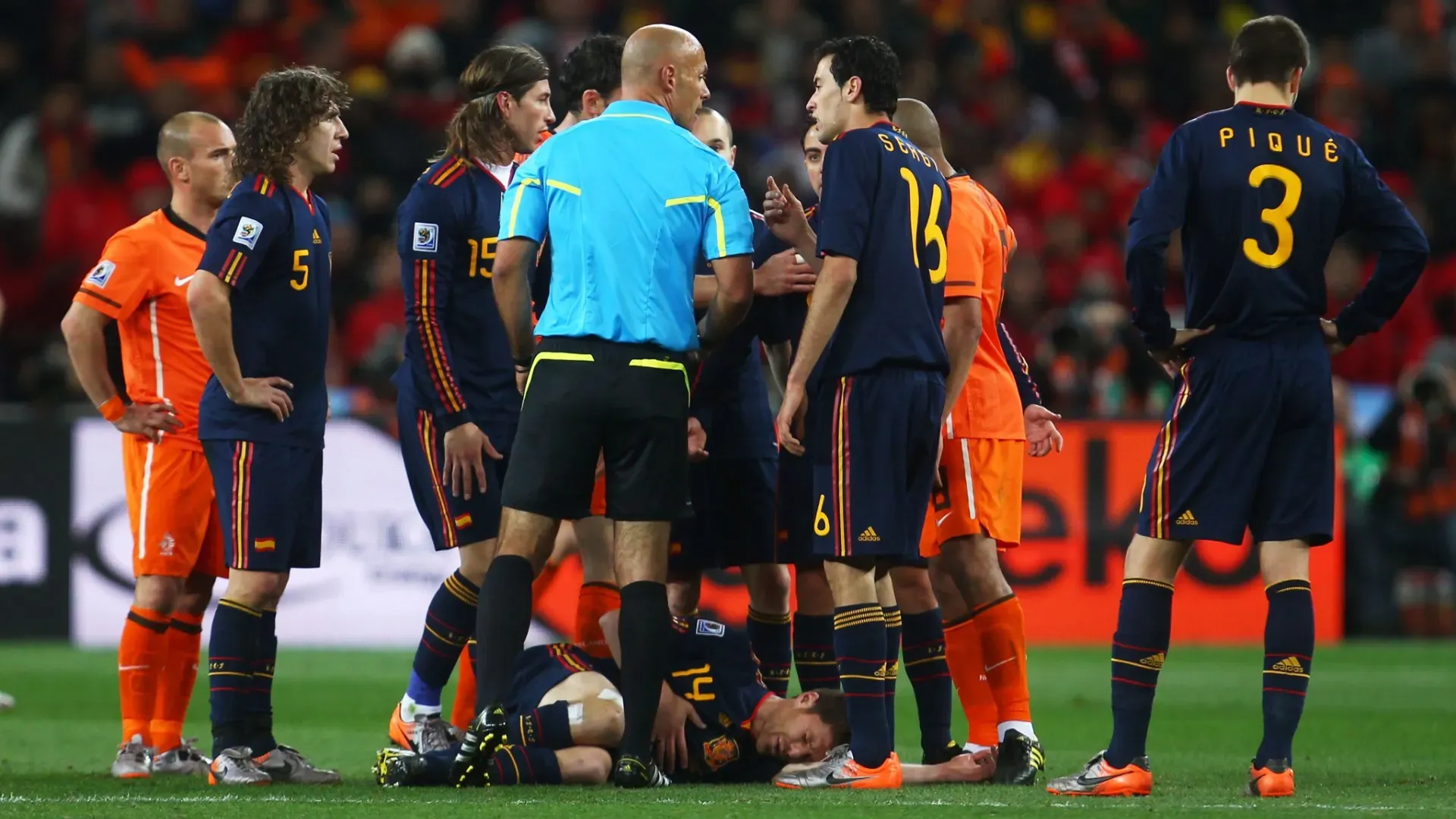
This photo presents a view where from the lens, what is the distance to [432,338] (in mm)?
6992

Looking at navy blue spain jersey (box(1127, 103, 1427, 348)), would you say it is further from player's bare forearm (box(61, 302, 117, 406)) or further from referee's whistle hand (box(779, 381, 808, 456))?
player's bare forearm (box(61, 302, 117, 406))

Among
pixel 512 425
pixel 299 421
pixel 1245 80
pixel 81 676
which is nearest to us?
pixel 1245 80

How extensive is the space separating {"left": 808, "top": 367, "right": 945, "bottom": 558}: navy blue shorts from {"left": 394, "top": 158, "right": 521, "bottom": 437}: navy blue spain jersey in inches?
58.5

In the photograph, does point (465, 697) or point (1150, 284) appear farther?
point (465, 697)

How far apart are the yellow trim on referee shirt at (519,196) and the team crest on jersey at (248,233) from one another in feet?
3.08

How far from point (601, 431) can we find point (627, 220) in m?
0.70

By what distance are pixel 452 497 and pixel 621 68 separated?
1.71 metres

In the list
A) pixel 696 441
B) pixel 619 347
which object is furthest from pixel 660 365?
pixel 696 441

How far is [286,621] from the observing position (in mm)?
12734

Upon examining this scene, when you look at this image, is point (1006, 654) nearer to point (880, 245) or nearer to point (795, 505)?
point (795, 505)

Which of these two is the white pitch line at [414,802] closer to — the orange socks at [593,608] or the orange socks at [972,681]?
the orange socks at [972,681]

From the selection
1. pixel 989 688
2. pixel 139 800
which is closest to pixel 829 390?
pixel 989 688

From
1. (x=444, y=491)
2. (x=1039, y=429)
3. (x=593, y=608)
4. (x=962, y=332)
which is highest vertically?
(x=962, y=332)

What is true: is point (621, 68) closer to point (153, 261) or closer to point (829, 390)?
point (829, 390)
